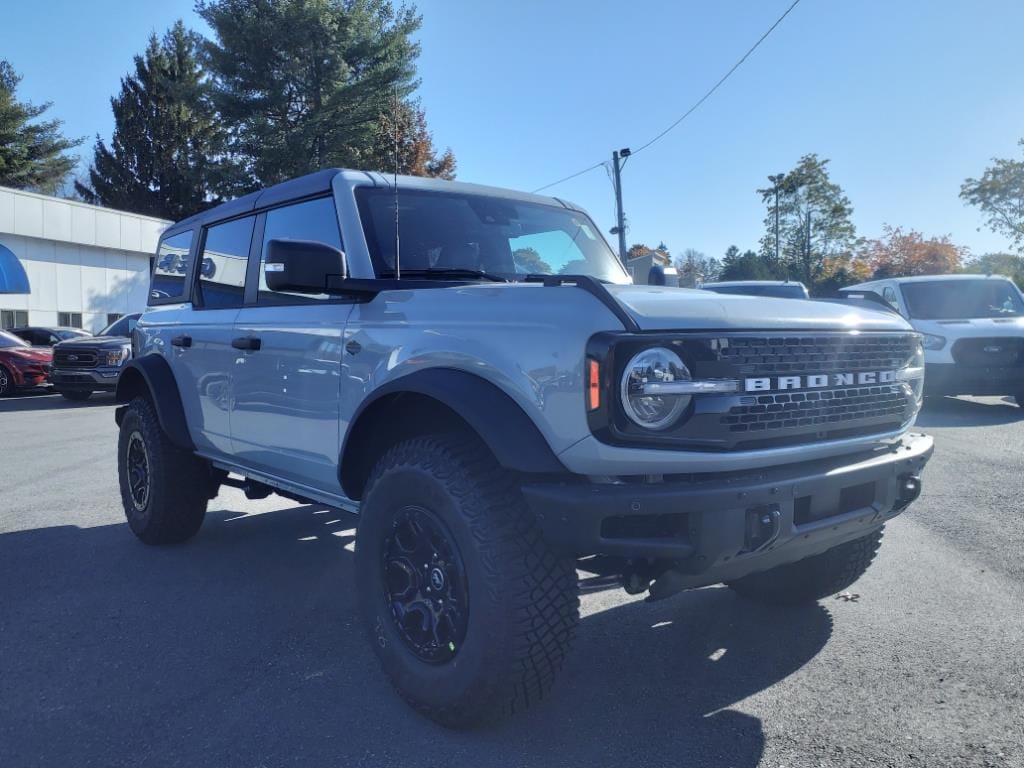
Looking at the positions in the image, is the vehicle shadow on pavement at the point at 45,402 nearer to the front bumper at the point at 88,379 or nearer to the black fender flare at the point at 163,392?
the front bumper at the point at 88,379

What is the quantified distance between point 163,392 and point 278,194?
1.56 meters

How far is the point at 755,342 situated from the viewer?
2.56 m

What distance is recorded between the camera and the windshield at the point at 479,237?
3.55 meters

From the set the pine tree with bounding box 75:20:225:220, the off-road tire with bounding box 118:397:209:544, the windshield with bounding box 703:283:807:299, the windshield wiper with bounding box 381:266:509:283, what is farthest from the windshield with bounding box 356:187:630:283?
the pine tree with bounding box 75:20:225:220

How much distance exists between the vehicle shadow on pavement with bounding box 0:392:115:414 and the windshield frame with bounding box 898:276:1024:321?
45.1ft

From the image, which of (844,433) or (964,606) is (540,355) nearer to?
(844,433)

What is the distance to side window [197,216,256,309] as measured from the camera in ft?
14.5

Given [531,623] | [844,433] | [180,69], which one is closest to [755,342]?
[844,433]

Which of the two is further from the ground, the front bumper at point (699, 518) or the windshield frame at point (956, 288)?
the windshield frame at point (956, 288)

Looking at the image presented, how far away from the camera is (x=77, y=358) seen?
1475 cm

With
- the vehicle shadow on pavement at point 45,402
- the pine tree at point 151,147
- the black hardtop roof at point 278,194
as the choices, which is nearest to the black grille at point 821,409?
the black hardtop roof at point 278,194

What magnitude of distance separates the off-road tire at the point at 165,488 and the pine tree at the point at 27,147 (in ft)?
139

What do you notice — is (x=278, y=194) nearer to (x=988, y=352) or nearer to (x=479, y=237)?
(x=479, y=237)

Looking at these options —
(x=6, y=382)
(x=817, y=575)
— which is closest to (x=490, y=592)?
(x=817, y=575)
